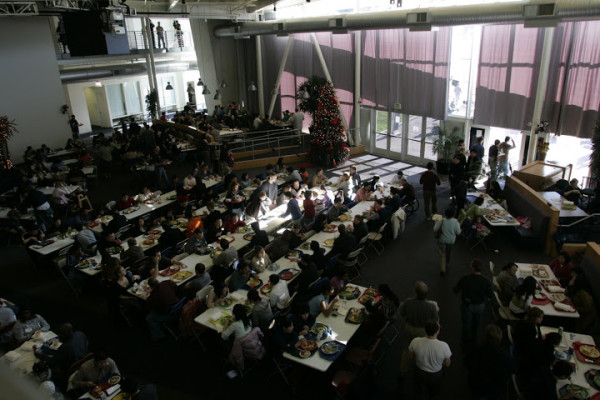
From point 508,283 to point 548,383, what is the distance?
7.38 ft

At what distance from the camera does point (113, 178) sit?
16.6 m

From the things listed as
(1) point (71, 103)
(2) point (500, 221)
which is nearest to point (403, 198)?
(2) point (500, 221)

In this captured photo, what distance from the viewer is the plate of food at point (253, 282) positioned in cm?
798

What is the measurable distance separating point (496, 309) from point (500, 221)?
2.70m

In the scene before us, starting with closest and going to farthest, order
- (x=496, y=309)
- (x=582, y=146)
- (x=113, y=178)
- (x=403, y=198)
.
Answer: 1. (x=496, y=309)
2. (x=403, y=198)
3. (x=582, y=146)
4. (x=113, y=178)

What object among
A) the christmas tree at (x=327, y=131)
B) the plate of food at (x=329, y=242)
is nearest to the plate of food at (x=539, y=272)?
the plate of food at (x=329, y=242)

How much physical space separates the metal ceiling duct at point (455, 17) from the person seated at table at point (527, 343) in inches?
267

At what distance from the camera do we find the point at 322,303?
7.06 meters

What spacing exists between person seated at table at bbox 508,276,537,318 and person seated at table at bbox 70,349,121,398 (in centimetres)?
599

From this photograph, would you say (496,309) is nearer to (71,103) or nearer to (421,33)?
(421,33)

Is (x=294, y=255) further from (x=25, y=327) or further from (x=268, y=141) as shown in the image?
(x=268, y=141)

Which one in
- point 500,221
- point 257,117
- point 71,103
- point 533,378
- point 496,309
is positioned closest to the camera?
point 533,378

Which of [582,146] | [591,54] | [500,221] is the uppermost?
[591,54]

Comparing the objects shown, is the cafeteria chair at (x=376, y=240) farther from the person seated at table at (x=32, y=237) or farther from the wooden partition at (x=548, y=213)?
the person seated at table at (x=32, y=237)
